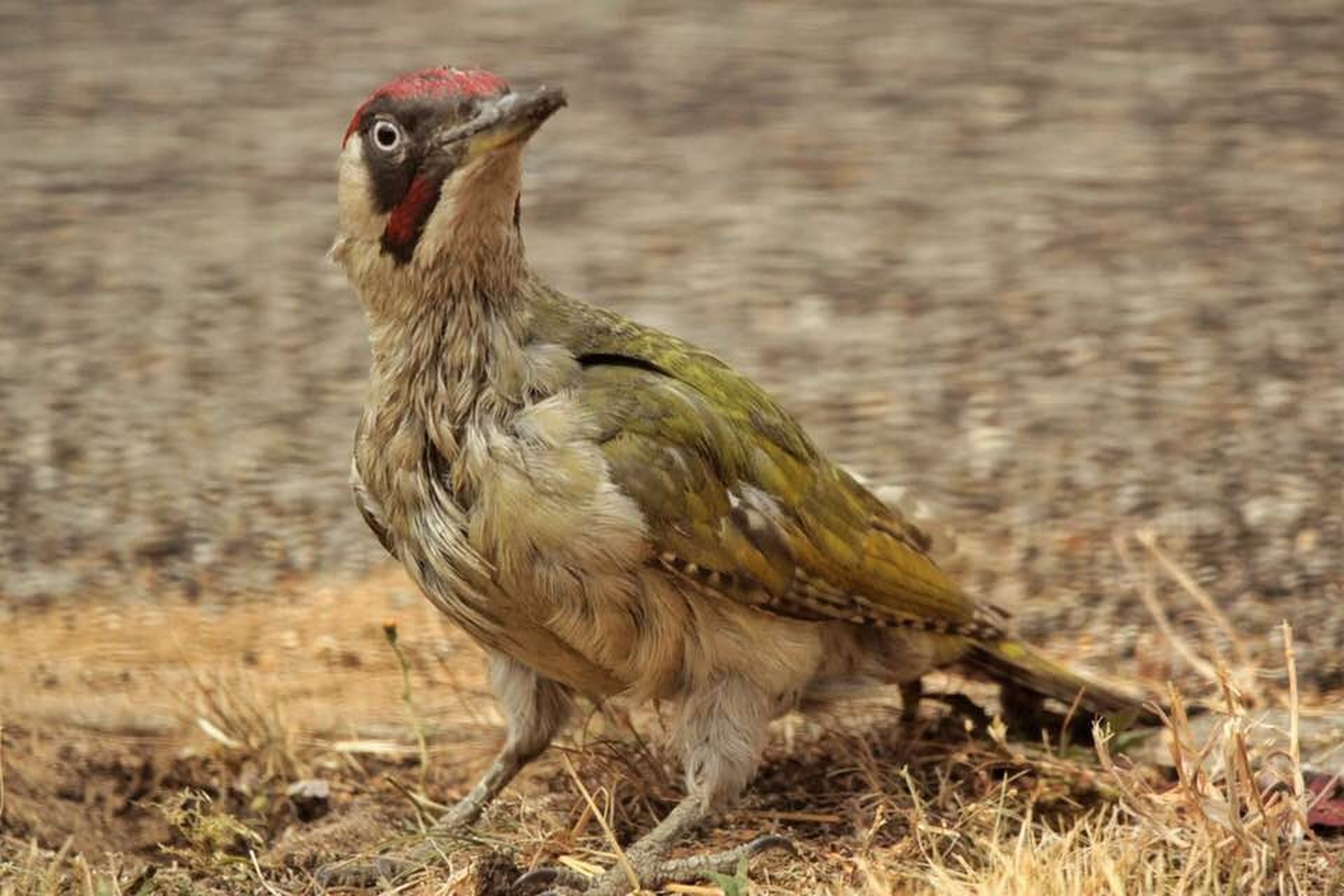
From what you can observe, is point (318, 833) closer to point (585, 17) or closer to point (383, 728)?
point (383, 728)

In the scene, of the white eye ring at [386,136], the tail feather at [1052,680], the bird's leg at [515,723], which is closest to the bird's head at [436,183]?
the white eye ring at [386,136]

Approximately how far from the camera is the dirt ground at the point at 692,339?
4.68 metres

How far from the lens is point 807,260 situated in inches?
273

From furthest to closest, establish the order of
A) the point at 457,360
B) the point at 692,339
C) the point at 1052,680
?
the point at 692,339 < the point at 1052,680 < the point at 457,360

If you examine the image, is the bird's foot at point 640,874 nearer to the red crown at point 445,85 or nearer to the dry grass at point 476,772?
the dry grass at point 476,772

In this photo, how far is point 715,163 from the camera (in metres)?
7.59

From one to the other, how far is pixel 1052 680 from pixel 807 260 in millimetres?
2658

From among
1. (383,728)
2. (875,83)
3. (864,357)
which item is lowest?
(383,728)

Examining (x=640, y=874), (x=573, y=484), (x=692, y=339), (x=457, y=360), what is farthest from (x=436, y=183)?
(x=692, y=339)

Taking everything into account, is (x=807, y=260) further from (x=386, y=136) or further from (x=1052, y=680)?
(x=386, y=136)

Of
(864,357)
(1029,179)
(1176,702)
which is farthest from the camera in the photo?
(1029,179)

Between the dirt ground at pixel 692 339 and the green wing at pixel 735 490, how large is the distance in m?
0.44

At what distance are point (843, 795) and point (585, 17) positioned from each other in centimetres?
529

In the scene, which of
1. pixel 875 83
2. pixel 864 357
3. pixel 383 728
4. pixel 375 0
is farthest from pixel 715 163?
pixel 383 728
